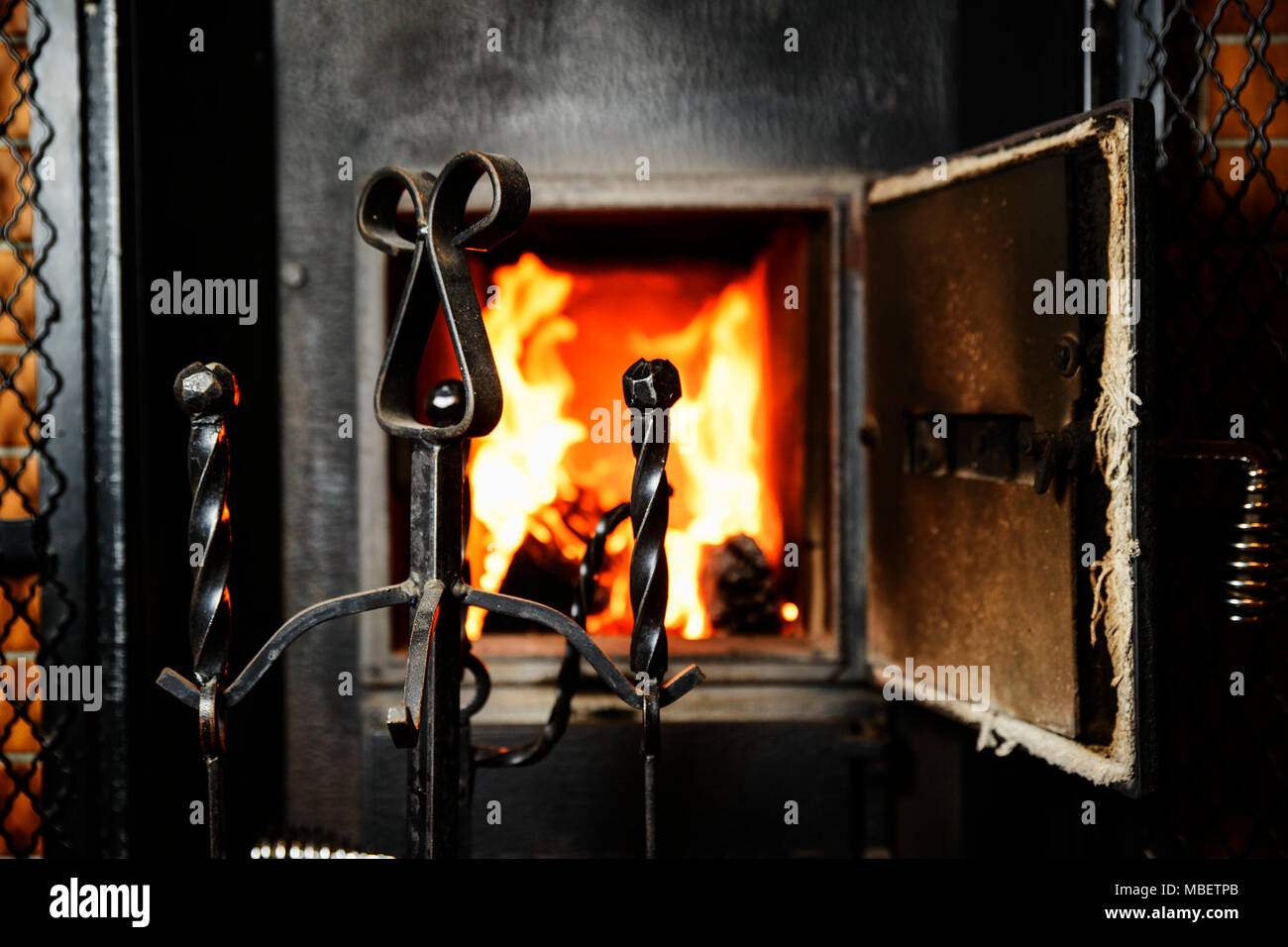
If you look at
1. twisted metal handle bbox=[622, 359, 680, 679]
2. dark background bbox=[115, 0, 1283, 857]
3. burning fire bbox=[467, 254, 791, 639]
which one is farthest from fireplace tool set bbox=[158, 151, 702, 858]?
burning fire bbox=[467, 254, 791, 639]

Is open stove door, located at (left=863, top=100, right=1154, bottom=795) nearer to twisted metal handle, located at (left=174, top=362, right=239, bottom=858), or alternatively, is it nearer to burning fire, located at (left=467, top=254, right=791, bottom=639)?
burning fire, located at (left=467, top=254, right=791, bottom=639)

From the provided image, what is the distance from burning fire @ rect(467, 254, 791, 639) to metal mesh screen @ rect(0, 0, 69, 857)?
2.80 feet

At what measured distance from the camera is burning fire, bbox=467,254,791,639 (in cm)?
222

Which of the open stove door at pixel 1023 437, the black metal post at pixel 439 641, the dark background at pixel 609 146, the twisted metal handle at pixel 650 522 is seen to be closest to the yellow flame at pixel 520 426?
the dark background at pixel 609 146

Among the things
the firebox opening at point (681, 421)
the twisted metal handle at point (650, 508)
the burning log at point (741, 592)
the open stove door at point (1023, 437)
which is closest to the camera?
the twisted metal handle at point (650, 508)

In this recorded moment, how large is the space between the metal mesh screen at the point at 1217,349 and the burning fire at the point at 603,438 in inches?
35.6

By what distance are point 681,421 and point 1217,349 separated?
121cm

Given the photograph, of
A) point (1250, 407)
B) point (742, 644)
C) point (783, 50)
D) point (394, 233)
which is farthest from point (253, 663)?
point (1250, 407)

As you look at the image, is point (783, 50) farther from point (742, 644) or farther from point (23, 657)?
point (23, 657)

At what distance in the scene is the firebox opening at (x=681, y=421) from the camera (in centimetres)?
202

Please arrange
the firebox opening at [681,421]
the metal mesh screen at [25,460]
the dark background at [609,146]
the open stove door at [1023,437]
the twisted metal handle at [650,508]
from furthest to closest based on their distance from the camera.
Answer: the firebox opening at [681,421]
the dark background at [609,146]
the metal mesh screen at [25,460]
the open stove door at [1023,437]
the twisted metal handle at [650,508]

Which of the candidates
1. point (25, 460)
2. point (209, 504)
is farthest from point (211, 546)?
point (25, 460)

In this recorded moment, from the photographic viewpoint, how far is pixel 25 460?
A: 1.65 metres

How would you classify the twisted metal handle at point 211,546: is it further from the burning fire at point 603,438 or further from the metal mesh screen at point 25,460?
the burning fire at point 603,438
